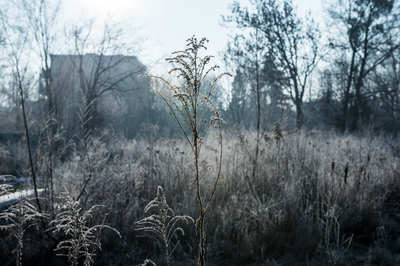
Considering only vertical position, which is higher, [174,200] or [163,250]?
[174,200]

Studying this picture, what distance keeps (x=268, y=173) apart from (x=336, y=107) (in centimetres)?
→ 1328

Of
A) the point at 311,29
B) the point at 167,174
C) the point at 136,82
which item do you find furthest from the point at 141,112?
the point at 167,174

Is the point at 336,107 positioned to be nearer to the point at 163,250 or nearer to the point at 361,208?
the point at 361,208

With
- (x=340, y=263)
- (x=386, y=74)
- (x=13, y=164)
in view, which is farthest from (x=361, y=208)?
(x=386, y=74)

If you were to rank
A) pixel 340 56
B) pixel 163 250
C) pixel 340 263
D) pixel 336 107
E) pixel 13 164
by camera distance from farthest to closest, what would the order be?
pixel 336 107 → pixel 340 56 → pixel 13 164 → pixel 163 250 → pixel 340 263

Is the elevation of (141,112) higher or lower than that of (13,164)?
higher

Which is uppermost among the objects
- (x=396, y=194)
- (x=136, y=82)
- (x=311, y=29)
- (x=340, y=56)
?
(x=311, y=29)

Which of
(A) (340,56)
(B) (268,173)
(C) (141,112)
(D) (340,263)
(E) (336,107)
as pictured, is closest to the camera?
(D) (340,263)

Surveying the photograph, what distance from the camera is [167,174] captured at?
3.91 m

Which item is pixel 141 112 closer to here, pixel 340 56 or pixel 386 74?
pixel 340 56

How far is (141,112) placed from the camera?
2361 cm

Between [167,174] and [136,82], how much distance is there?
12.9 metres

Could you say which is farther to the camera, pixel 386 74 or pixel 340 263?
pixel 386 74

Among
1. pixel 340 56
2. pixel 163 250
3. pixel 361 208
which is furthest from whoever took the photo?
pixel 340 56
